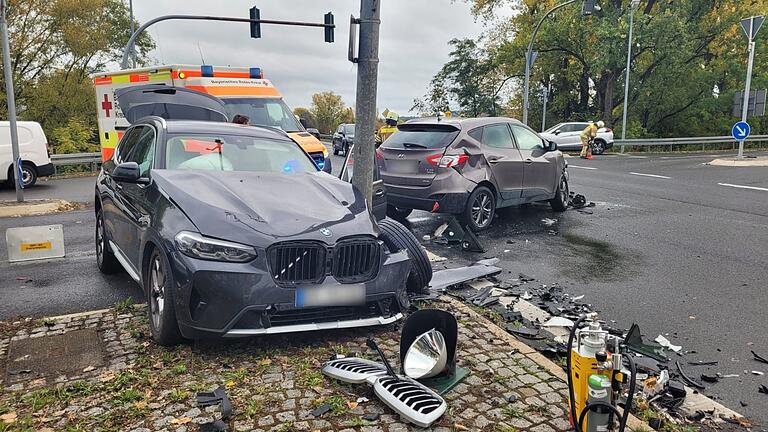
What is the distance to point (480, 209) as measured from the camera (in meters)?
9.39

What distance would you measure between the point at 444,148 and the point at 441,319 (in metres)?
5.40

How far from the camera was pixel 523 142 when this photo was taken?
33.7 ft

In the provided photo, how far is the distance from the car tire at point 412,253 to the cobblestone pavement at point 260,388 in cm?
82

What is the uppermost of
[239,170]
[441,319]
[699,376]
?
[239,170]

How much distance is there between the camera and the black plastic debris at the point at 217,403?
10.8ft

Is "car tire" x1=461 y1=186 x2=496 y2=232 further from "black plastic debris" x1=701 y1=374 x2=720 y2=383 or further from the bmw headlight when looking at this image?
the bmw headlight

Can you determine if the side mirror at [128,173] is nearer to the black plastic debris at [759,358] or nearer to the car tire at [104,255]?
the car tire at [104,255]

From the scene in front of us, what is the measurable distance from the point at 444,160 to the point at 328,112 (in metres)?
58.6

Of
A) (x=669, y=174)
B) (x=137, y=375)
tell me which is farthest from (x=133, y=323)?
(x=669, y=174)

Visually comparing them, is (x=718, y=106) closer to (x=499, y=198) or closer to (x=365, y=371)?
(x=499, y=198)

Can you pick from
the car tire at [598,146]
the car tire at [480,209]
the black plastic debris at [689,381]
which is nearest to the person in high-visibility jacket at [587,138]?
the car tire at [598,146]

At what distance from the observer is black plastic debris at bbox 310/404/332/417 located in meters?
3.48

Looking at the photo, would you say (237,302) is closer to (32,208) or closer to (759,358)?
(759,358)

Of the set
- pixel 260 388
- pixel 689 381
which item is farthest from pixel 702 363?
pixel 260 388
